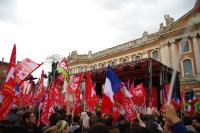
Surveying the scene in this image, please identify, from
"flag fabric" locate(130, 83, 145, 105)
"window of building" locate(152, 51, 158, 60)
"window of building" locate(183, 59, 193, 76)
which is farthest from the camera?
"window of building" locate(152, 51, 158, 60)

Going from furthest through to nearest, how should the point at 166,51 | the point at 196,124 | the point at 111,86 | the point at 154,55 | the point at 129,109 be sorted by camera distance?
the point at 154,55
the point at 166,51
the point at 111,86
the point at 129,109
the point at 196,124

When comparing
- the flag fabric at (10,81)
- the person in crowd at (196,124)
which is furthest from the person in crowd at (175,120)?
the person in crowd at (196,124)

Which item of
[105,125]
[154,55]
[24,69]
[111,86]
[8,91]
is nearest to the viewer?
[105,125]

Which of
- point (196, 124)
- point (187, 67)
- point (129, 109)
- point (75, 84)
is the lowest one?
point (196, 124)

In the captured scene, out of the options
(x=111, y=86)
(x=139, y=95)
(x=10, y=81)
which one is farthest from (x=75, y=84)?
(x=10, y=81)

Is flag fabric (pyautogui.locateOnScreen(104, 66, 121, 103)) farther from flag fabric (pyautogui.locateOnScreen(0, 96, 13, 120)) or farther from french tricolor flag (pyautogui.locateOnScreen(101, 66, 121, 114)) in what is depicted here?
flag fabric (pyautogui.locateOnScreen(0, 96, 13, 120))

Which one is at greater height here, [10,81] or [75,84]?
[75,84]

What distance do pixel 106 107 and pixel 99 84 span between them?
18.3 meters

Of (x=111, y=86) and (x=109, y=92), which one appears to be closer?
(x=109, y=92)

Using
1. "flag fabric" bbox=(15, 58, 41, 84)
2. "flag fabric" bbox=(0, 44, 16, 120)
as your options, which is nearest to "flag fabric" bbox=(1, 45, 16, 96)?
"flag fabric" bbox=(0, 44, 16, 120)

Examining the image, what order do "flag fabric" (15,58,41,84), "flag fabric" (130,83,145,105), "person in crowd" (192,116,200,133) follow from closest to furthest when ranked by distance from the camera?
"person in crowd" (192,116,200,133), "flag fabric" (15,58,41,84), "flag fabric" (130,83,145,105)

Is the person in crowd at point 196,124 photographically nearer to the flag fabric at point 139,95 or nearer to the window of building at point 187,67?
the flag fabric at point 139,95

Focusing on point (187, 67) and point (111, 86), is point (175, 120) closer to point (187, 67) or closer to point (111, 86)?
point (111, 86)

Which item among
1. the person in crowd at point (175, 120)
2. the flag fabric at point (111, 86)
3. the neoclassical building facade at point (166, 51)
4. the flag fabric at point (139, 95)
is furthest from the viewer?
the neoclassical building facade at point (166, 51)
